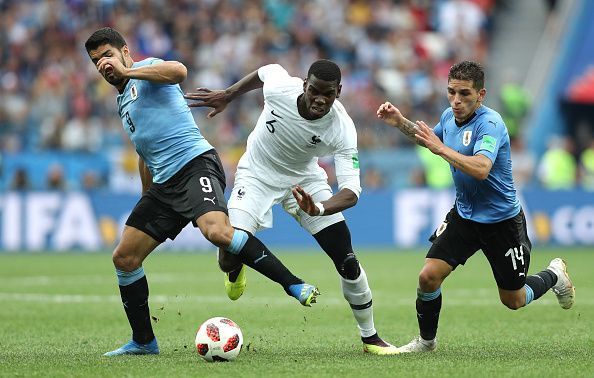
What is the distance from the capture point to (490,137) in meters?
8.47

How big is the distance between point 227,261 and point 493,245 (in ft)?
7.14

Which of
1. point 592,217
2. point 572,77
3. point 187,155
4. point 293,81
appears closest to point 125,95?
point 187,155

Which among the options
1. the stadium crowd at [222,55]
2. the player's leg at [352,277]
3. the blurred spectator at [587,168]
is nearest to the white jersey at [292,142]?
the player's leg at [352,277]

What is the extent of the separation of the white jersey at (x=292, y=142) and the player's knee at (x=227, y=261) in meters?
0.77

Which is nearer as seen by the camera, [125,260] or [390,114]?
[390,114]

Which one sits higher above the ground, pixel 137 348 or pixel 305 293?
pixel 305 293

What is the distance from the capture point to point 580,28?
84.1ft

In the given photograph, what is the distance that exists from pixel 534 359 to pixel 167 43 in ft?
57.1

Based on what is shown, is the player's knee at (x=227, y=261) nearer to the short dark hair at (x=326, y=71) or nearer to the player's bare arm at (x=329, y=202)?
the player's bare arm at (x=329, y=202)

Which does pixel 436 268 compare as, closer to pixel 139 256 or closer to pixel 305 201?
pixel 305 201

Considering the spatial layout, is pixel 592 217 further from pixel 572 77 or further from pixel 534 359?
pixel 534 359

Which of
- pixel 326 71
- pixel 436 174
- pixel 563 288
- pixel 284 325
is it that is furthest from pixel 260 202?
pixel 436 174

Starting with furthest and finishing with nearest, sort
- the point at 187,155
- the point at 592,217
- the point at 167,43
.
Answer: the point at 167,43, the point at 592,217, the point at 187,155

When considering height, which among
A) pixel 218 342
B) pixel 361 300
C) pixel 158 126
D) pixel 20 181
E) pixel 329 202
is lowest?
pixel 20 181
